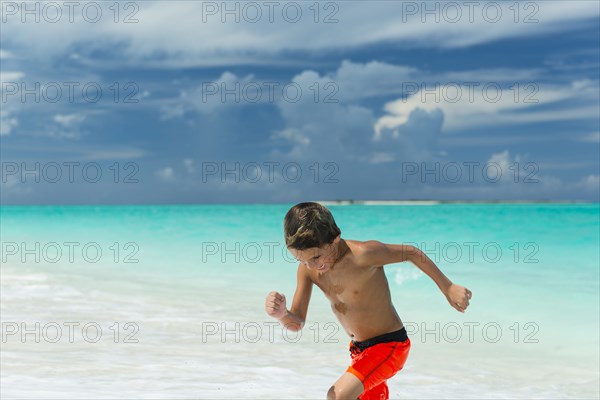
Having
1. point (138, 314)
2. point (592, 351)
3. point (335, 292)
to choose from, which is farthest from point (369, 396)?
point (138, 314)

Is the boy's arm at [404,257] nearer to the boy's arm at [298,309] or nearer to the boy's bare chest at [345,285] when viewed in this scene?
the boy's bare chest at [345,285]

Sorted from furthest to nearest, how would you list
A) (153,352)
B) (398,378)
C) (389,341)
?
(153,352), (398,378), (389,341)

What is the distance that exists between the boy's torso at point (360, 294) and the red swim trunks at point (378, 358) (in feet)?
0.14

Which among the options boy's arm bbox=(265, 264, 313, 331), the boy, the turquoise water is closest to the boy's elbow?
the boy

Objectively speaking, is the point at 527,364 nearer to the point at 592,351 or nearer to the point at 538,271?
the point at 592,351

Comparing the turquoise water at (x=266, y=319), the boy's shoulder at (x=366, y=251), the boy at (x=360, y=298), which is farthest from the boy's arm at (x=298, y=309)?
the turquoise water at (x=266, y=319)

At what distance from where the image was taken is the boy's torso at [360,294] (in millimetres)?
3500

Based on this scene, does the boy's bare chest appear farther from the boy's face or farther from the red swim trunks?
the red swim trunks

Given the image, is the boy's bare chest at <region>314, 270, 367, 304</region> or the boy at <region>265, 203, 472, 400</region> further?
the boy's bare chest at <region>314, 270, 367, 304</region>

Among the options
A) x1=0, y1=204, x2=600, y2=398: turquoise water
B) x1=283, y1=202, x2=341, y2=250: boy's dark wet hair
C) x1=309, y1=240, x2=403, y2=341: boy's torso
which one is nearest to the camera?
x1=283, y1=202, x2=341, y2=250: boy's dark wet hair

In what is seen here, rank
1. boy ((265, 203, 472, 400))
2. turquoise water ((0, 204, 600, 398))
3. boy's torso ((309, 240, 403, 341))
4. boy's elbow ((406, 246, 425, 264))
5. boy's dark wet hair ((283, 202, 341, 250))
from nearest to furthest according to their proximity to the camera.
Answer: boy's dark wet hair ((283, 202, 341, 250))
boy ((265, 203, 472, 400))
boy's elbow ((406, 246, 425, 264))
boy's torso ((309, 240, 403, 341))
turquoise water ((0, 204, 600, 398))

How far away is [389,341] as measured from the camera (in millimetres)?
3545

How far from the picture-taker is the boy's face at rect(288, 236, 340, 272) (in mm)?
3209

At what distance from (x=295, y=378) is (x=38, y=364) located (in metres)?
2.14
